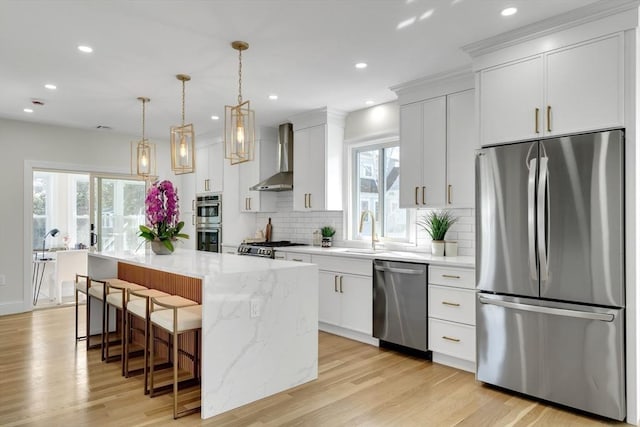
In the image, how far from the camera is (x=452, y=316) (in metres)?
Result: 3.52

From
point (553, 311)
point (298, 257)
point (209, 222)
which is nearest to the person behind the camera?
point (553, 311)

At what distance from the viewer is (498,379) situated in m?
3.06

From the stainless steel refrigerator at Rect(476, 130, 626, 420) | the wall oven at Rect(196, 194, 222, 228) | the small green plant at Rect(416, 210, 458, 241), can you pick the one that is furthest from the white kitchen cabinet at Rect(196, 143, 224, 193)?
the stainless steel refrigerator at Rect(476, 130, 626, 420)

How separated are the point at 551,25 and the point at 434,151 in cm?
146

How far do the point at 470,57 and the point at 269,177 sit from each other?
3363mm

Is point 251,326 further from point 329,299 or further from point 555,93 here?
point 555,93

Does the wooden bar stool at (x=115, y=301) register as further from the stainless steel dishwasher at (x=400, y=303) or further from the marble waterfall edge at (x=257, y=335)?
the stainless steel dishwasher at (x=400, y=303)

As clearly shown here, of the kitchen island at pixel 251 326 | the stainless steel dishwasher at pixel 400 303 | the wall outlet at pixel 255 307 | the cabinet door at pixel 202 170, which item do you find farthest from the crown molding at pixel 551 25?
the cabinet door at pixel 202 170

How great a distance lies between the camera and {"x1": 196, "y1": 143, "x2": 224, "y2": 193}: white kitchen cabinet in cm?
656

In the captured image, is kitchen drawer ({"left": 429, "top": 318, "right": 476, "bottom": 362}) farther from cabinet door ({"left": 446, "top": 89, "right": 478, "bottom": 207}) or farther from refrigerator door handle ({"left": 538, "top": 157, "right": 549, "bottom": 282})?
cabinet door ({"left": 446, "top": 89, "right": 478, "bottom": 207})

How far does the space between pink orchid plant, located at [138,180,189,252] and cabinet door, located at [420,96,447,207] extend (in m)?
2.39

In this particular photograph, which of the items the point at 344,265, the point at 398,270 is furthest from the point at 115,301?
the point at 398,270

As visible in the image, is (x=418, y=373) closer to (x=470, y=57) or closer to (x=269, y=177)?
(x=470, y=57)

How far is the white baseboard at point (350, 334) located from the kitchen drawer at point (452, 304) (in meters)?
0.82
